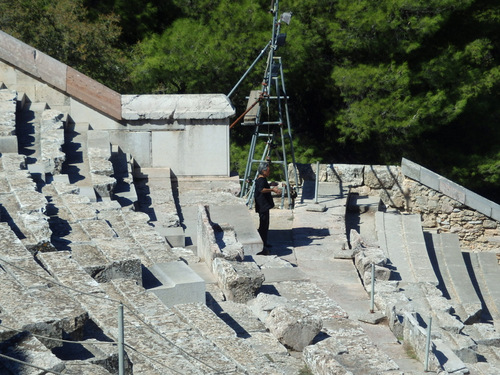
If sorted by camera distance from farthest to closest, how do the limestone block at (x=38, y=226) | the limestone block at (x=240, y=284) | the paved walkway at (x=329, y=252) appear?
the paved walkway at (x=329, y=252) → the limestone block at (x=240, y=284) → the limestone block at (x=38, y=226)

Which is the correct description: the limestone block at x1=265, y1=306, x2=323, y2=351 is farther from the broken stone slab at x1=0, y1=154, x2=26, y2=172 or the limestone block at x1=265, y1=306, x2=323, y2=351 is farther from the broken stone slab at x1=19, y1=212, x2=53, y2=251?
the broken stone slab at x1=0, y1=154, x2=26, y2=172

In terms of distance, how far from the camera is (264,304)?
809cm

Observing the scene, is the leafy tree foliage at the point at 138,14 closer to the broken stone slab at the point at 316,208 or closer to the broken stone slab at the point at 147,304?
the broken stone slab at the point at 316,208

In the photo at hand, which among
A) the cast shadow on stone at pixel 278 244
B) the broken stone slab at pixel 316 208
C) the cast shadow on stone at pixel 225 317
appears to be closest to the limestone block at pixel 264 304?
the cast shadow on stone at pixel 225 317

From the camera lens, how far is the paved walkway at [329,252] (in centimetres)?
868

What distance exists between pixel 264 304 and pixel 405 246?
5685mm

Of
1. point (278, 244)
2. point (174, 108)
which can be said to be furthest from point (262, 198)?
point (174, 108)

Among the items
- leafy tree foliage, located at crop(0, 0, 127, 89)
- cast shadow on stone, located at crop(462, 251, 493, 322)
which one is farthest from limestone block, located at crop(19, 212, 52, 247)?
leafy tree foliage, located at crop(0, 0, 127, 89)

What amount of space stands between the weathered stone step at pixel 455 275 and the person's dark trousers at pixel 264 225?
110 inches

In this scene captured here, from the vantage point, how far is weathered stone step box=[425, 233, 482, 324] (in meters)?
12.1

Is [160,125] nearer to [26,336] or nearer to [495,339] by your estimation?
[495,339]

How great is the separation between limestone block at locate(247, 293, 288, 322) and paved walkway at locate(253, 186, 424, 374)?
3.53 ft

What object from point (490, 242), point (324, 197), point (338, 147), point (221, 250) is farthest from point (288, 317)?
point (338, 147)

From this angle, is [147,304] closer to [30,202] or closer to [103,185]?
[30,202]
